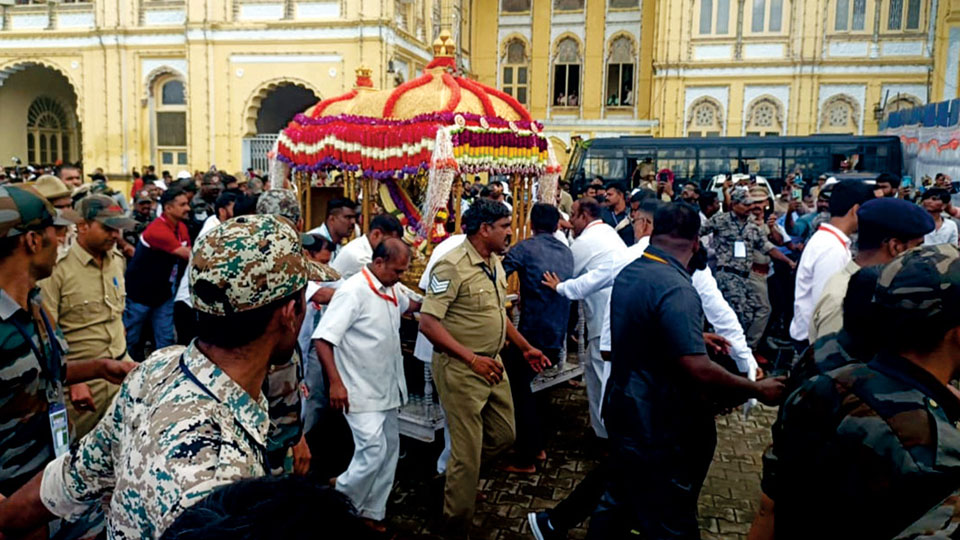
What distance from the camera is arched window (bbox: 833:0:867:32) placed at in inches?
861

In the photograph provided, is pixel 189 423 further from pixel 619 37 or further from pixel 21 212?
pixel 619 37

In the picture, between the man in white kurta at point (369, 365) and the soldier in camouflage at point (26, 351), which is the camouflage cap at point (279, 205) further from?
the soldier in camouflage at point (26, 351)

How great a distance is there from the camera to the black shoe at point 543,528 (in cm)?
365

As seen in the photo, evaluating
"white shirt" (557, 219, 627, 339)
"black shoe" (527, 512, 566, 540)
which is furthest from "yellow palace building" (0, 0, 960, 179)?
"black shoe" (527, 512, 566, 540)

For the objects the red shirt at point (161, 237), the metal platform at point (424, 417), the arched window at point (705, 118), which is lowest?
the metal platform at point (424, 417)

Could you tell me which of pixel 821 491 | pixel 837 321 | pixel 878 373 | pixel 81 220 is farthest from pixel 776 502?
pixel 81 220

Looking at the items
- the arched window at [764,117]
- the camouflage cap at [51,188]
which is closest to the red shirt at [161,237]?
the camouflage cap at [51,188]

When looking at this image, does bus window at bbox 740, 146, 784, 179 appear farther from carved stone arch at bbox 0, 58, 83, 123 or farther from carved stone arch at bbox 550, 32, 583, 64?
carved stone arch at bbox 0, 58, 83, 123

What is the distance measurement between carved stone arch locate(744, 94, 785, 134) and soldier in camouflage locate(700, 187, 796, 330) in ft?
58.8

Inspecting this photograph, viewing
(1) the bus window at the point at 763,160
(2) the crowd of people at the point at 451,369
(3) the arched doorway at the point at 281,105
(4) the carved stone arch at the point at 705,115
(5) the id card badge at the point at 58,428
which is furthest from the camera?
(4) the carved stone arch at the point at 705,115

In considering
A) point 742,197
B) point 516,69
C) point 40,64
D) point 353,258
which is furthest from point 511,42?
point 353,258

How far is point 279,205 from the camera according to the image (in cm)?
441

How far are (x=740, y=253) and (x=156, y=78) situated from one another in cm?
1898

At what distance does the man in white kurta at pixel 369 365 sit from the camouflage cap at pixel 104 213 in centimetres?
124
